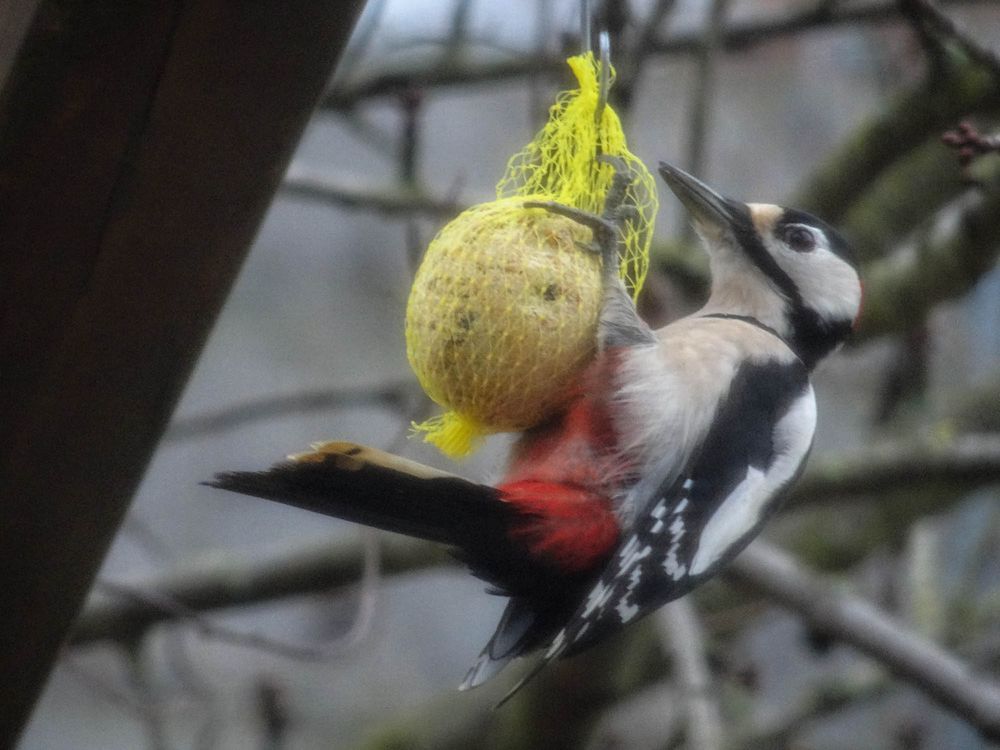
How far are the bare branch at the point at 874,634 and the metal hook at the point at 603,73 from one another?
1370 millimetres

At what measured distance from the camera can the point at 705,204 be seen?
182 cm

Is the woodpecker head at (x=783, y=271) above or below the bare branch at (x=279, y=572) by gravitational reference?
above

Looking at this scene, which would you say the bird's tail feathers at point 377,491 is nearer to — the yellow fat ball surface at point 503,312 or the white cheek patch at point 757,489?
the yellow fat ball surface at point 503,312

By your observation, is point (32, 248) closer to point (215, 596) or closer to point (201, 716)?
point (215, 596)

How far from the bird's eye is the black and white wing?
8.3 inches

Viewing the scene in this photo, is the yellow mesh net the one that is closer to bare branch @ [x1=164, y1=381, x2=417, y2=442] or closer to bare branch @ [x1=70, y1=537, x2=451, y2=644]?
bare branch @ [x1=164, y1=381, x2=417, y2=442]

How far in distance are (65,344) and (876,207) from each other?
97.4 inches

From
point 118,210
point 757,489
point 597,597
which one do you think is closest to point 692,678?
point 757,489

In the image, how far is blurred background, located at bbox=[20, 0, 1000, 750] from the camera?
272cm

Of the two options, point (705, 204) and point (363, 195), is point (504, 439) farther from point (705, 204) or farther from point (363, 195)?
point (363, 195)

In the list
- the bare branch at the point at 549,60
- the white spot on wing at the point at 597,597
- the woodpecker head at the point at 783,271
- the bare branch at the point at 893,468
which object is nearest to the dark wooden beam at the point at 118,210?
the white spot on wing at the point at 597,597

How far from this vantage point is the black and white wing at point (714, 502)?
140 cm

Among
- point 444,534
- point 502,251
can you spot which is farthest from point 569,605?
point 502,251

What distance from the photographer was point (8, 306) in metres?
1.20
